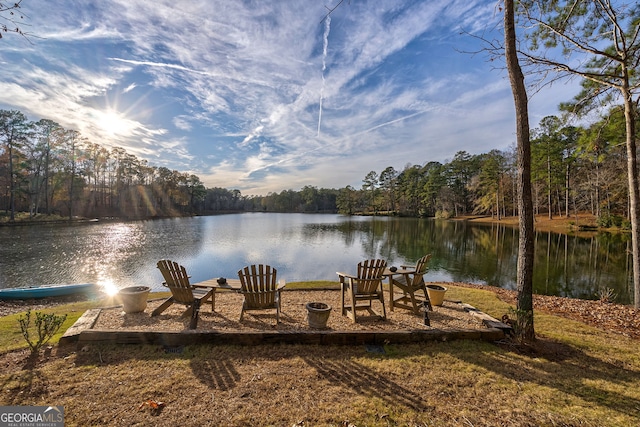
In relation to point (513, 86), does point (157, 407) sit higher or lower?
lower

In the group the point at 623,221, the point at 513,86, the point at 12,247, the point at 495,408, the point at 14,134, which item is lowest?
the point at 12,247

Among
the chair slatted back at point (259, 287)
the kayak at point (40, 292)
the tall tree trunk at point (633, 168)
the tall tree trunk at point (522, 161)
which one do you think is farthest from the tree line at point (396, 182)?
the kayak at point (40, 292)

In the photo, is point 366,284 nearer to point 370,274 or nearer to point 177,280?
point 370,274

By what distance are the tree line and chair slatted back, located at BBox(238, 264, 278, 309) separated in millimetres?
8255

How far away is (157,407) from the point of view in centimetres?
224

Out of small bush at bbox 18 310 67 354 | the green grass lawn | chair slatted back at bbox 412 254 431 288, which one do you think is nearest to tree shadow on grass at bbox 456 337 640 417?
the green grass lawn

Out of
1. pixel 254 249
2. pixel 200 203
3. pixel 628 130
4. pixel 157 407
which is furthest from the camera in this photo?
pixel 200 203

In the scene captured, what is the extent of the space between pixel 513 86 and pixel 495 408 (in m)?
4.08

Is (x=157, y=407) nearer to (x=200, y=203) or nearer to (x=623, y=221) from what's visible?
(x=623, y=221)

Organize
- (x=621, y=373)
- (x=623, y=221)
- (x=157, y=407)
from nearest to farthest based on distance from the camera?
(x=157, y=407), (x=621, y=373), (x=623, y=221)

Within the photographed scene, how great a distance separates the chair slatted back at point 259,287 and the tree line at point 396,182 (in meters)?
8.26

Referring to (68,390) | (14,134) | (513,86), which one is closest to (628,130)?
(513,86)

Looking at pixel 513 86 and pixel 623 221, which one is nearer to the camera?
pixel 513 86

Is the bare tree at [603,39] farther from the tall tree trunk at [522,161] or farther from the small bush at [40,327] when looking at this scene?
the small bush at [40,327]
